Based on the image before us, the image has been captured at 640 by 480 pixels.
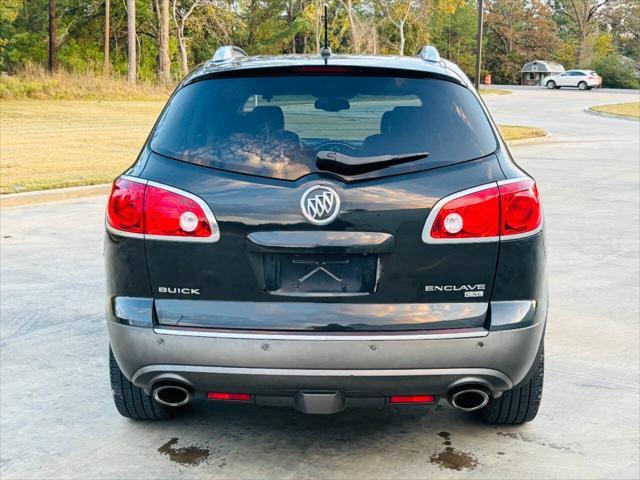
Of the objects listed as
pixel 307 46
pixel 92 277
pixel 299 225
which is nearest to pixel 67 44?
pixel 307 46

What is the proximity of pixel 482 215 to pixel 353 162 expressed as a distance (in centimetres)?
56

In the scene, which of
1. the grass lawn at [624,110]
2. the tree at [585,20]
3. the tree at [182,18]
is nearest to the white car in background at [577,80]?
the tree at [585,20]

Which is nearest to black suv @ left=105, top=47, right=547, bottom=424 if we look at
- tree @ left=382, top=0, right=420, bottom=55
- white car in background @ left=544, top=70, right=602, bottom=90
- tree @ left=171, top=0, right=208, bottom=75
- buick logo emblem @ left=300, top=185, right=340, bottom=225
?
buick logo emblem @ left=300, top=185, right=340, bottom=225

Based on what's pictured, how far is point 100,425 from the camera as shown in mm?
4324

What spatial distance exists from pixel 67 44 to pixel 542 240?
7096 centimetres

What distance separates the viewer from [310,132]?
4020 mm

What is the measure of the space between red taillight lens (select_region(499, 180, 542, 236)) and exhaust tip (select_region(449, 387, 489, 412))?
0.65 meters

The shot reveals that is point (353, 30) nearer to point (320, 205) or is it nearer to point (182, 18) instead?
point (182, 18)

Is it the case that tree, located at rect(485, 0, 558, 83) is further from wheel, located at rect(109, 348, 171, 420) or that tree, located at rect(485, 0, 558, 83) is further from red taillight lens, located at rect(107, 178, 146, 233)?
red taillight lens, located at rect(107, 178, 146, 233)

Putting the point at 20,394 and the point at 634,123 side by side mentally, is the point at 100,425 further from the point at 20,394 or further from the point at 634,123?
the point at 634,123

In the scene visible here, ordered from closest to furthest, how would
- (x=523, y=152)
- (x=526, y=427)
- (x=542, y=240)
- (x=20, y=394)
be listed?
1. (x=542, y=240)
2. (x=526, y=427)
3. (x=20, y=394)
4. (x=523, y=152)

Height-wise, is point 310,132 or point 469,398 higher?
point 310,132

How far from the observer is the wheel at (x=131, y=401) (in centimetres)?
416

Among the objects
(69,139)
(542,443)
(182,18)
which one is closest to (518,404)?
(542,443)
